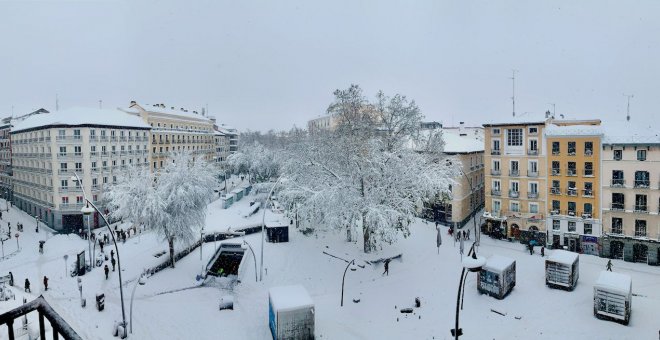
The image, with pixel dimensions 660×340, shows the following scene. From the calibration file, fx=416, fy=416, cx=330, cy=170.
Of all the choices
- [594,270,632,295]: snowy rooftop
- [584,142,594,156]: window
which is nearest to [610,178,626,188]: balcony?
[584,142,594,156]: window

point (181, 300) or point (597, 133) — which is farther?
point (597, 133)

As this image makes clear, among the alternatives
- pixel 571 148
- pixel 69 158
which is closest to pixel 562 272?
pixel 571 148

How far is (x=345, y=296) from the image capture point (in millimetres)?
30406

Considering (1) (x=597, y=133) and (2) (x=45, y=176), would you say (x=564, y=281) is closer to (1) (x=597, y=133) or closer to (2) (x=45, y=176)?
(1) (x=597, y=133)

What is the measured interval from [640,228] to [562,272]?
1802 centimetres

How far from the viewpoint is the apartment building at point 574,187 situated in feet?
145

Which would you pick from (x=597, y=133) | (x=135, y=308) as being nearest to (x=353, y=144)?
(x=135, y=308)

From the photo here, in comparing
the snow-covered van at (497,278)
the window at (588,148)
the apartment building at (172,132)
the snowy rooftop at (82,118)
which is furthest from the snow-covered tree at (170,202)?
the window at (588,148)

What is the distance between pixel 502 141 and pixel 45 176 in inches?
2406

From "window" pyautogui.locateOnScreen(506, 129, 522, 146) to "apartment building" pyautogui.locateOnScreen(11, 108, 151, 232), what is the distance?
157 ft

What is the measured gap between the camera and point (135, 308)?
28.0m

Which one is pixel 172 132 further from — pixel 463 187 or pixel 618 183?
pixel 618 183

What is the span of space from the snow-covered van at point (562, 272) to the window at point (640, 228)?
51.5 ft

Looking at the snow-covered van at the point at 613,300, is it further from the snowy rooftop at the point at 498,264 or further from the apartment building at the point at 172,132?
the apartment building at the point at 172,132
